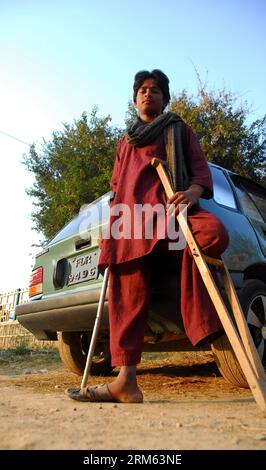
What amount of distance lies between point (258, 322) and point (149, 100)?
166 centimetres

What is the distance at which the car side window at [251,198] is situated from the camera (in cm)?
Answer: 345

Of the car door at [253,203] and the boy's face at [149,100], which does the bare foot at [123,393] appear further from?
the car door at [253,203]

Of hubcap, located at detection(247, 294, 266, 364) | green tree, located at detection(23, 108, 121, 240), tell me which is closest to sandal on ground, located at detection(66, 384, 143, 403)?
hubcap, located at detection(247, 294, 266, 364)

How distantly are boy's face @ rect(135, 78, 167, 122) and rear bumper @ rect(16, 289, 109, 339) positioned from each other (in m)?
1.18

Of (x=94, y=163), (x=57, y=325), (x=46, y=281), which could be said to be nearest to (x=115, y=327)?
(x=57, y=325)

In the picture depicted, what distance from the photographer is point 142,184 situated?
2336 millimetres

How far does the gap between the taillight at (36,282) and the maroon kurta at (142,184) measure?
128cm

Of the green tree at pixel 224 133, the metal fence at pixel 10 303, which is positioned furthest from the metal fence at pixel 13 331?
the green tree at pixel 224 133

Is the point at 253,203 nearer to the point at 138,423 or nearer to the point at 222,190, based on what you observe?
the point at 222,190

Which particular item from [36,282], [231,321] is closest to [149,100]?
[231,321]

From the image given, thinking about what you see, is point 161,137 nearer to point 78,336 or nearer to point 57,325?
point 57,325

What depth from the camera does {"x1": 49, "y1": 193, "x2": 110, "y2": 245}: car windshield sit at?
3023 mm

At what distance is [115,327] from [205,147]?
12.1 meters
